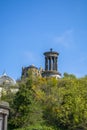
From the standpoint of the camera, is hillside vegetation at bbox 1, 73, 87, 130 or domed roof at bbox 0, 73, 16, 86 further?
domed roof at bbox 0, 73, 16, 86

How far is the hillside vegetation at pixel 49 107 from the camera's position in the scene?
5535 cm

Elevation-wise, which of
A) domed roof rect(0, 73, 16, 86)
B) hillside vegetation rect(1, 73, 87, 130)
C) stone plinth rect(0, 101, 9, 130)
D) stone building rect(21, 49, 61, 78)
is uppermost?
stone building rect(21, 49, 61, 78)

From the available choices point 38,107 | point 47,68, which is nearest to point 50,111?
point 38,107

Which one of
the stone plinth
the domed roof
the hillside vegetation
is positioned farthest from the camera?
the domed roof

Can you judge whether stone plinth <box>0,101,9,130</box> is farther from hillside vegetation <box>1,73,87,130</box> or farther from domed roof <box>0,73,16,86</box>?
domed roof <box>0,73,16,86</box>

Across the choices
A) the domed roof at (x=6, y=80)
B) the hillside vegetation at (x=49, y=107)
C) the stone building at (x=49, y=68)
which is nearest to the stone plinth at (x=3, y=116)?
the hillside vegetation at (x=49, y=107)

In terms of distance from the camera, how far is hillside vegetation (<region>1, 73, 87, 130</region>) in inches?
2179

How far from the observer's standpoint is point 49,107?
197ft

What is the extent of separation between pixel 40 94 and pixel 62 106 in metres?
5.22

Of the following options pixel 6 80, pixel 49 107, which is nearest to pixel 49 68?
pixel 6 80

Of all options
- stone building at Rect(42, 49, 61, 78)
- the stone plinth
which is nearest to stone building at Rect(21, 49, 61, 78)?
stone building at Rect(42, 49, 61, 78)

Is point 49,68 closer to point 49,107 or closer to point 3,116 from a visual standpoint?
point 49,107

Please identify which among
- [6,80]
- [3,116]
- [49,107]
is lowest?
[3,116]

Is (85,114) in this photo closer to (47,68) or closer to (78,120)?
(78,120)
